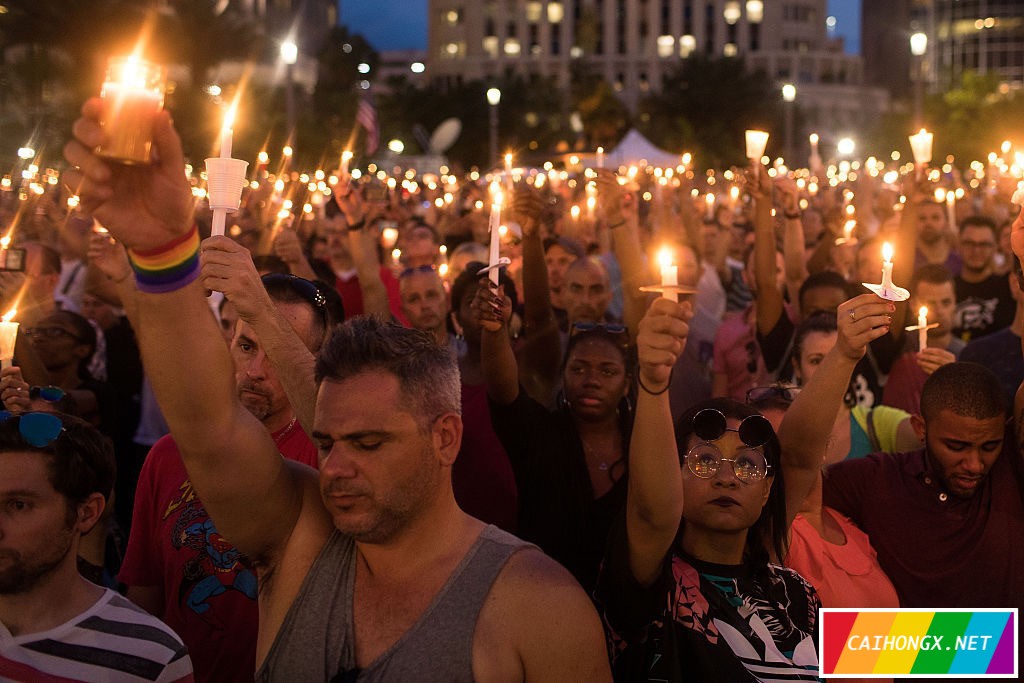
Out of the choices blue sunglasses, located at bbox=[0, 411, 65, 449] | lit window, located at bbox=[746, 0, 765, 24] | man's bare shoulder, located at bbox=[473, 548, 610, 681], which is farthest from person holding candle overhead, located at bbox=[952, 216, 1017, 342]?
lit window, located at bbox=[746, 0, 765, 24]

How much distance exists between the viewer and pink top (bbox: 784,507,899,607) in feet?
12.5

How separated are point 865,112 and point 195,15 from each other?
102 metres

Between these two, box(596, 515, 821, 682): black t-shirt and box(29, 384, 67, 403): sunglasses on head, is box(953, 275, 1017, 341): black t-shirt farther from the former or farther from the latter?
box(29, 384, 67, 403): sunglasses on head

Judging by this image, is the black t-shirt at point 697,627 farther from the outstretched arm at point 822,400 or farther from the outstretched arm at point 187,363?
the outstretched arm at point 187,363

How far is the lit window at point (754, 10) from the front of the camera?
129625 millimetres

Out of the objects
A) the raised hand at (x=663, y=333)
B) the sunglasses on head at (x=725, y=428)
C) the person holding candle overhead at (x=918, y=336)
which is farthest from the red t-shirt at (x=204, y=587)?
the person holding candle overhead at (x=918, y=336)

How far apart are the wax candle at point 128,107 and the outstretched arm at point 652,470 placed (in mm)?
1202

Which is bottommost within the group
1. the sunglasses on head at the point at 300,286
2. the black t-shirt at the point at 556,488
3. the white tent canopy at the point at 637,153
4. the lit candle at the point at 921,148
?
the black t-shirt at the point at 556,488

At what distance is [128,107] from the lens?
197 cm

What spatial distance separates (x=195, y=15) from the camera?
31.0m

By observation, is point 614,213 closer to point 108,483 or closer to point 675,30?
point 108,483

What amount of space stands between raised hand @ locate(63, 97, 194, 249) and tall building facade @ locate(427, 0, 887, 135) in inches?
4869

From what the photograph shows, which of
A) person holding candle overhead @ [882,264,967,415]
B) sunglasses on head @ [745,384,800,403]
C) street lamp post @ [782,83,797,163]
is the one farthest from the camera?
street lamp post @ [782,83,797,163]

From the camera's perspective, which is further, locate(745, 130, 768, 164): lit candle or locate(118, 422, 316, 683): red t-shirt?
locate(745, 130, 768, 164): lit candle
